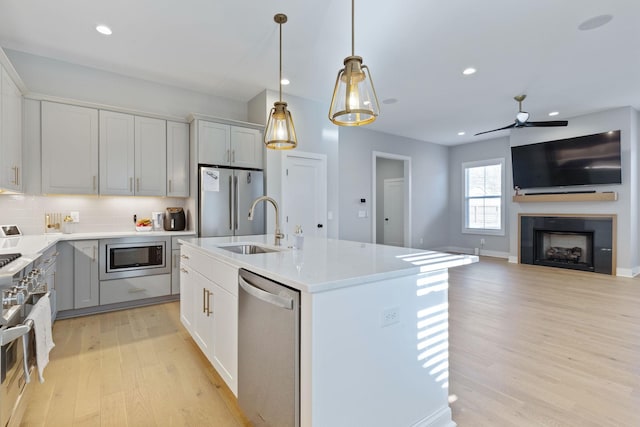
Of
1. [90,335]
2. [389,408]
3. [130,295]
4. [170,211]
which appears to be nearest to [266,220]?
[170,211]

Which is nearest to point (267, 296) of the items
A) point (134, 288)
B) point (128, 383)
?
point (128, 383)

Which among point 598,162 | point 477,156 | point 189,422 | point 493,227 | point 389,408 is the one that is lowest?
point 189,422

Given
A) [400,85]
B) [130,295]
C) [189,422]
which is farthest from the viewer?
[400,85]

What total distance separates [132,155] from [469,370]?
4194 mm

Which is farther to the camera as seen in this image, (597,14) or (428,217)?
(428,217)

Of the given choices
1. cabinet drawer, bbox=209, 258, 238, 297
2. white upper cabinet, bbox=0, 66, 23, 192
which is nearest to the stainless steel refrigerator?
white upper cabinet, bbox=0, 66, 23, 192

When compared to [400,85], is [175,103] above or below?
below

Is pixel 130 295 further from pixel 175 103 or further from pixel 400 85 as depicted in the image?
pixel 400 85

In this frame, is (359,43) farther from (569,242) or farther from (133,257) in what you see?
(569,242)

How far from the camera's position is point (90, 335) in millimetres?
2949

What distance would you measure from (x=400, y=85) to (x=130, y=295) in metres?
4.43

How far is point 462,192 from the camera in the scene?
8.17 m

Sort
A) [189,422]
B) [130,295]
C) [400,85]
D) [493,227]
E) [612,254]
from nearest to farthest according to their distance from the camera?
[189,422] < [130,295] < [400,85] < [612,254] < [493,227]

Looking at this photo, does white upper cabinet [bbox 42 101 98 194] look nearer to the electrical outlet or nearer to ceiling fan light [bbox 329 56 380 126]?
ceiling fan light [bbox 329 56 380 126]
